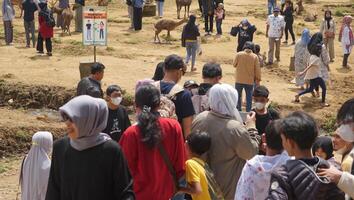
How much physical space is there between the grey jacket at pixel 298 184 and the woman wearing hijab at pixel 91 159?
3.51 ft

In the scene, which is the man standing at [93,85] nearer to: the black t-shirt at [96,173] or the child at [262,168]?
the child at [262,168]

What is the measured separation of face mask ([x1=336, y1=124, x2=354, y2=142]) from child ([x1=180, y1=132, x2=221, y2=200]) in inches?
54.8

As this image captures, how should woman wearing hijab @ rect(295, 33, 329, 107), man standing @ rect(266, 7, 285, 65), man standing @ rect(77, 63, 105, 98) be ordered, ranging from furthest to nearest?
1. man standing @ rect(266, 7, 285, 65)
2. woman wearing hijab @ rect(295, 33, 329, 107)
3. man standing @ rect(77, 63, 105, 98)

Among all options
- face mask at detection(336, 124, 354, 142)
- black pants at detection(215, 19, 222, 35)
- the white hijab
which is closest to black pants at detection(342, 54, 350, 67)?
black pants at detection(215, 19, 222, 35)

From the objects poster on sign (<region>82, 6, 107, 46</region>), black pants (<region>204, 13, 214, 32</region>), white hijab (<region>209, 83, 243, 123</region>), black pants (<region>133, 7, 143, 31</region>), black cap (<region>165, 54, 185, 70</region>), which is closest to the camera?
white hijab (<region>209, 83, 243, 123</region>)

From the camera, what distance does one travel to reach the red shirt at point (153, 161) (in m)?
5.39

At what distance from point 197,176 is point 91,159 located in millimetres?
1473

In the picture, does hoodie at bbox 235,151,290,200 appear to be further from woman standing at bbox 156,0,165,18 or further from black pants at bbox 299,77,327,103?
woman standing at bbox 156,0,165,18

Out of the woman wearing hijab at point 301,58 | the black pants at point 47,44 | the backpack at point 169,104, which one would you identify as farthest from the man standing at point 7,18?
the backpack at point 169,104

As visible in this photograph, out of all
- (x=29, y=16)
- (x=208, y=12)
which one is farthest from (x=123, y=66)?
(x=208, y=12)

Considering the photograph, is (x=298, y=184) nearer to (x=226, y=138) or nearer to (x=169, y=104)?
(x=226, y=138)

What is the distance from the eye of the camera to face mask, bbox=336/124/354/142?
15.2ft

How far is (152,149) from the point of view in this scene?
212 inches

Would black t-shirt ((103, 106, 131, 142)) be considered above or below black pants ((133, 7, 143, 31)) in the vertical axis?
below
